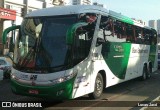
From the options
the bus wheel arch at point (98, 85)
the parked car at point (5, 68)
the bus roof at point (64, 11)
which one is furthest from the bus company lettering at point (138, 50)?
the parked car at point (5, 68)

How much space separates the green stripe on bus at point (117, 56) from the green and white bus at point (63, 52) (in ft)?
0.13

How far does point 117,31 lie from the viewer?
48.2 feet

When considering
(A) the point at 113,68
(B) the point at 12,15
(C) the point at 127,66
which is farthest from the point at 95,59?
(B) the point at 12,15

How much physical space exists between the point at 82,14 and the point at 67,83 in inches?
99.8

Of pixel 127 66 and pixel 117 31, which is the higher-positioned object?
pixel 117 31

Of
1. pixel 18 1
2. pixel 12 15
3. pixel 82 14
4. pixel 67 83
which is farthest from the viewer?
pixel 18 1

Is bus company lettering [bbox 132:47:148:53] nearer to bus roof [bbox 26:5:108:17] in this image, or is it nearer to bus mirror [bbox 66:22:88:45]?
bus roof [bbox 26:5:108:17]

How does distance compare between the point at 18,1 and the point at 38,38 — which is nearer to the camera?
the point at 38,38

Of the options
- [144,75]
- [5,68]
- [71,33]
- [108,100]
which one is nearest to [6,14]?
[5,68]

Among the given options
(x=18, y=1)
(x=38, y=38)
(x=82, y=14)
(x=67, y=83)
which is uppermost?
(x=18, y=1)

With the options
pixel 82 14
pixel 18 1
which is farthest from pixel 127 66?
pixel 18 1

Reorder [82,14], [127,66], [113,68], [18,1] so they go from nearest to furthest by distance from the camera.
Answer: [82,14]
[113,68]
[127,66]
[18,1]

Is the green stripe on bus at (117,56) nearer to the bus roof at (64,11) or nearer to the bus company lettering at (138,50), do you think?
the bus company lettering at (138,50)

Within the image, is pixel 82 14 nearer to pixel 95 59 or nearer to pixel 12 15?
pixel 95 59
